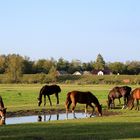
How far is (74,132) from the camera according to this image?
61.4 feet

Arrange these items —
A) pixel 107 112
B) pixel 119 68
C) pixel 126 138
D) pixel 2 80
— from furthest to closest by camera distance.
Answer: pixel 119 68
pixel 2 80
pixel 107 112
pixel 126 138

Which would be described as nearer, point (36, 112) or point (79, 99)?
point (79, 99)

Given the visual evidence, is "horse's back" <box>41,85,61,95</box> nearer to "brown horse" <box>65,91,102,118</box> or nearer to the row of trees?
"brown horse" <box>65,91,102,118</box>

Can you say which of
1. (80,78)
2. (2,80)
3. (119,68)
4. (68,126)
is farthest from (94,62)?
(68,126)

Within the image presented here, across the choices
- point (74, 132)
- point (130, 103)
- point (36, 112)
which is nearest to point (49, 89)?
point (36, 112)

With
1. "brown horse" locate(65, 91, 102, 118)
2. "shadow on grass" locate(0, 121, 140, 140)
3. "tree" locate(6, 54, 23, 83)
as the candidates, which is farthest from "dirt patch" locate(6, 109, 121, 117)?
"tree" locate(6, 54, 23, 83)

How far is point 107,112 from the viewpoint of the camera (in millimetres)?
32469

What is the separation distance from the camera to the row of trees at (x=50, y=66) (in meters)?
127

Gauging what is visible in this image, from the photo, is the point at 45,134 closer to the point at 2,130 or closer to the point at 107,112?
the point at 2,130

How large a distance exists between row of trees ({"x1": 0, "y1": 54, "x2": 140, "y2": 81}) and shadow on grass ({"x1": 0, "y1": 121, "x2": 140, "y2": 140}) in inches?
3890

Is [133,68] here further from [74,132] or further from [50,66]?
[74,132]

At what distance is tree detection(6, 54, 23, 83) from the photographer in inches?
4690

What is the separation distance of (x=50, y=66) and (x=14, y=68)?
29.0m

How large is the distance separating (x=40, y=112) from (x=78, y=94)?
16.3 feet
